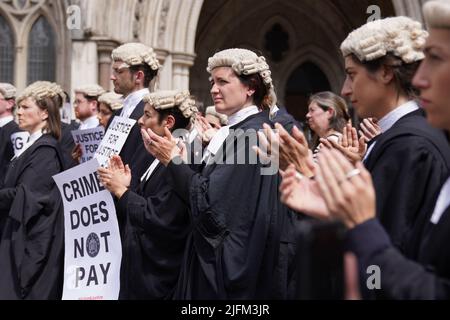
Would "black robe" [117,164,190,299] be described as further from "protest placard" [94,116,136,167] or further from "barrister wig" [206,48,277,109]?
"barrister wig" [206,48,277,109]

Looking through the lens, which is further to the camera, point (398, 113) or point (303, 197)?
point (398, 113)

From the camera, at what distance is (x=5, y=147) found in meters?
7.32

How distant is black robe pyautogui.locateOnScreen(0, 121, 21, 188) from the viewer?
7192 millimetres

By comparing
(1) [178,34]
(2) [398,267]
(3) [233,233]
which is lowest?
(3) [233,233]

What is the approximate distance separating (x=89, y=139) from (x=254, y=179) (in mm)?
2251

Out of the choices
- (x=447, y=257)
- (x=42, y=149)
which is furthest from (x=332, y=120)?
(x=447, y=257)

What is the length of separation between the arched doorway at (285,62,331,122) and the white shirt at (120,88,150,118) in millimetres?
11911

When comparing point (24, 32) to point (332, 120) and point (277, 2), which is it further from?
point (332, 120)

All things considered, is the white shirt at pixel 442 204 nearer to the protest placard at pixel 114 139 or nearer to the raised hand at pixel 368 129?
the raised hand at pixel 368 129

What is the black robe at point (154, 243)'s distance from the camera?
14.8 feet

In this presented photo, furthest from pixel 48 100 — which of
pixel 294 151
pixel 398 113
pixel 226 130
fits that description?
pixel 398 113

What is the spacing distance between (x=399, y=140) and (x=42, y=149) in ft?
12.3

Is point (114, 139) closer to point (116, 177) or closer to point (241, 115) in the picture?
point (116, 177)

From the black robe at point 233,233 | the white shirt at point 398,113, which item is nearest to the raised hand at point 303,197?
the white shirt at point 398,113
